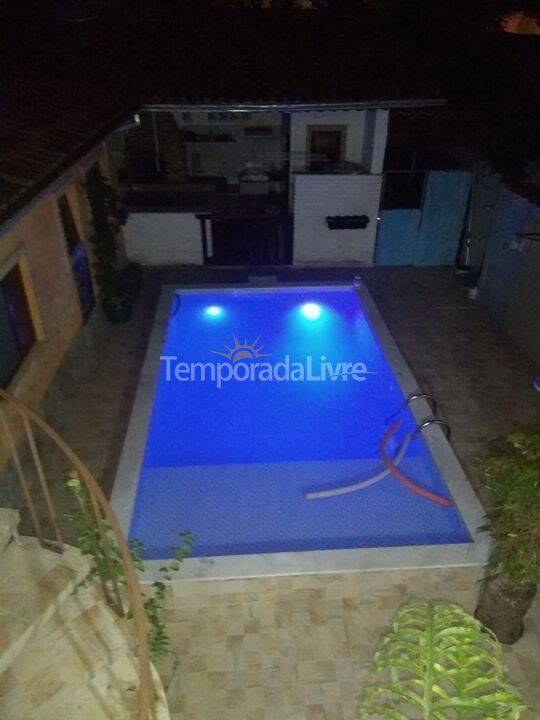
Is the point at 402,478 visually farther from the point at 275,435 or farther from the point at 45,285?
the point at 45,285

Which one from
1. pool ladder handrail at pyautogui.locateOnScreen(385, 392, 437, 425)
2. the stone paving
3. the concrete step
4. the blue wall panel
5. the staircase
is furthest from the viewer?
the blue wall panel

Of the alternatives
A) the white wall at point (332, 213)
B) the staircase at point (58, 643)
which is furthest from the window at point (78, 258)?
the staircase at point (58, 643)

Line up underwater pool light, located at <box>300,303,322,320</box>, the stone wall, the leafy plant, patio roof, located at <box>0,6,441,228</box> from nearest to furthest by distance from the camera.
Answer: the leafy plant
the stone wall
patio roof, located at <box>0,6,441,228</box>
underwater pool light, located at <box>300,303,322,320</box>

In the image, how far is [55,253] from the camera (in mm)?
9164

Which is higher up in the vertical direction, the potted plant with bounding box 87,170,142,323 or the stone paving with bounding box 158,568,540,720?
the potted plant with bounding box 87,170,142,323

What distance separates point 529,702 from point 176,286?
9.80 metres

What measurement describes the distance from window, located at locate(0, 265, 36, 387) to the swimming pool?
6.16ft

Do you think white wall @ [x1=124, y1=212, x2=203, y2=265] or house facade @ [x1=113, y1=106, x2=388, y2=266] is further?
white wall @ [x1=124, y1=212, x2=203, y2=265]

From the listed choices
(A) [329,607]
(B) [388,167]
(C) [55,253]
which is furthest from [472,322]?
(C) [55,253]

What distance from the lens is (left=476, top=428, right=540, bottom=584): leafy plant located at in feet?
15.6

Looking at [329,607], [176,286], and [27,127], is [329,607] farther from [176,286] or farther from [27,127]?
[176,286]

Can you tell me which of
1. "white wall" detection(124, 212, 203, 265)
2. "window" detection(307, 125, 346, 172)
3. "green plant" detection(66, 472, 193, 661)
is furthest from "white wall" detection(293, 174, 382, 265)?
"green plant" detection(66, 472, 193, 661)

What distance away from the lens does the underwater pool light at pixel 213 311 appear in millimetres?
12109

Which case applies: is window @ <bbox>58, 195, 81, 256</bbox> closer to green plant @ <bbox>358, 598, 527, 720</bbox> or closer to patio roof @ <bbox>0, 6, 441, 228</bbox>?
patio roof @ <bbox>0, 6, 441, 228</bbox>
